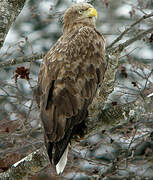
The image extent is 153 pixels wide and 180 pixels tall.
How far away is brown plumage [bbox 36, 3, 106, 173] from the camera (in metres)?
4.31

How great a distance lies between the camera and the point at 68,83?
4566 millimetres

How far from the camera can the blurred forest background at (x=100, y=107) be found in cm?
510

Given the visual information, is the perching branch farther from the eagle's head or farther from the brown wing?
the eagle's head

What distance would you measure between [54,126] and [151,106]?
3.51 ft

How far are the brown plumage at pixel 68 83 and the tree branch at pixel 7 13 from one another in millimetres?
632

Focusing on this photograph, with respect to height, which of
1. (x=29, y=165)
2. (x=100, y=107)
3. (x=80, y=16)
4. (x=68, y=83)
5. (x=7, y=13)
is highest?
(x=7, y=13)

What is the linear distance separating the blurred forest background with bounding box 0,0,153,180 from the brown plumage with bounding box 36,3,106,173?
30 centimetres

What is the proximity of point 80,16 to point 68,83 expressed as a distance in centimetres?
159

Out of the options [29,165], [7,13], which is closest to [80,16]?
[7,13]

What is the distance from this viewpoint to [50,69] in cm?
477

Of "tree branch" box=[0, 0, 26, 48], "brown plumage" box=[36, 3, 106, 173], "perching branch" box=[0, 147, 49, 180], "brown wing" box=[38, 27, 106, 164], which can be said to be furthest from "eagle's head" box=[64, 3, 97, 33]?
"perching branch" box=[0, 147, 49, 180]

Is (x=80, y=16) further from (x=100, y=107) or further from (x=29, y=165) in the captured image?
(x=29, y=165)

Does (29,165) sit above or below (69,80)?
below

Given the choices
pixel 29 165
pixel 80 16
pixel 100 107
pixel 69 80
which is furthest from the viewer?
pixel 80 16
